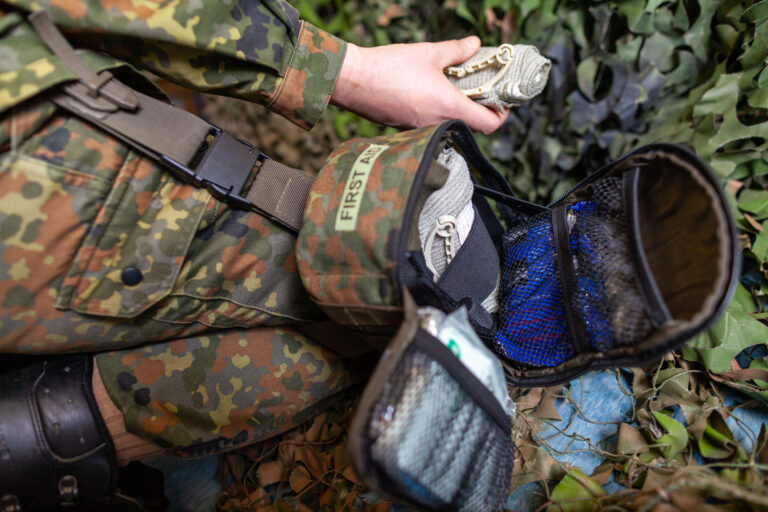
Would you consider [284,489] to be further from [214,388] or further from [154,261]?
[154,261]

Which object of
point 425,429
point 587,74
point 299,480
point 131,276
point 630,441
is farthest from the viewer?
point 587,74

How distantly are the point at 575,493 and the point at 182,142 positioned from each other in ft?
2.25

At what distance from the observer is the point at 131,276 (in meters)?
0.54

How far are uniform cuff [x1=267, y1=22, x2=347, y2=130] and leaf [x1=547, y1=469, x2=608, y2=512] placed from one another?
2.10ft

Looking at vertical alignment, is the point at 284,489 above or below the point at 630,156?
below

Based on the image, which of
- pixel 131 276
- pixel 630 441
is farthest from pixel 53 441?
pixel 630 441

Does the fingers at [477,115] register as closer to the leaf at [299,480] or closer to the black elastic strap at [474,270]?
the black elastic strap at [474,270]

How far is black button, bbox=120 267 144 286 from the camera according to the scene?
1.77 feet

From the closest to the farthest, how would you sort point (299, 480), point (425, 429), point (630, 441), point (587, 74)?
point (425, 429), point (630, 441), point (299, 480), point (587, 74)

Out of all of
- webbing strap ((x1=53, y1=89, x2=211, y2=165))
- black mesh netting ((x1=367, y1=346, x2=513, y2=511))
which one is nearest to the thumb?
webbing strap ((x1=53, y1=89, x2=211, y2=165))

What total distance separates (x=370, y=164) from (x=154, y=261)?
30cm

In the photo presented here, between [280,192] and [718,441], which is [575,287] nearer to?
[718,441]

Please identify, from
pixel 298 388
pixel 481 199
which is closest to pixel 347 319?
pixel 298 388

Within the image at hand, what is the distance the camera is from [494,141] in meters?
1.09
